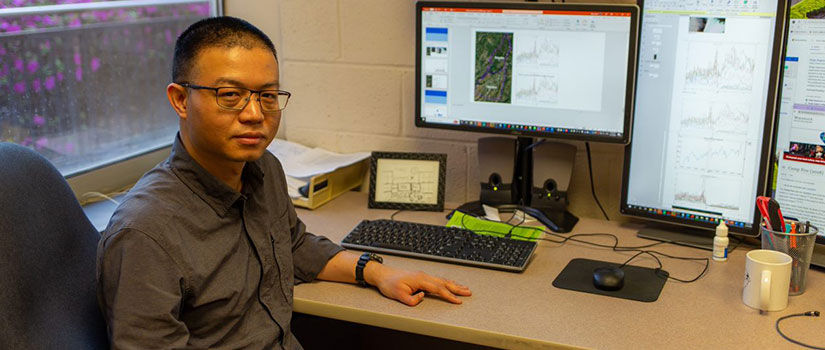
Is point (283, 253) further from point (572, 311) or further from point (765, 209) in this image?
point (765, 209)

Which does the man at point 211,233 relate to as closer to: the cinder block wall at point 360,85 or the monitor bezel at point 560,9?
the monitor bezel at point 560,9

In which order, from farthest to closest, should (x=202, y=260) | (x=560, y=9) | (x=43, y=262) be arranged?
(x=560, y=9) → (x=202, y=260) → (x=43, y=262)

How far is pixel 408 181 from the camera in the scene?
210 cm

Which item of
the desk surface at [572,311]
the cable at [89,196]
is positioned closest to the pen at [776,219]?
the desk surface at [572,311]

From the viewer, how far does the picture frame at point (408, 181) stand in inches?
82.3

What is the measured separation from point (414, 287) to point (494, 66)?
0.64m

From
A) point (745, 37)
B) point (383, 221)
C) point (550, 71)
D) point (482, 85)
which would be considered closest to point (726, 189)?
point (745, 37)

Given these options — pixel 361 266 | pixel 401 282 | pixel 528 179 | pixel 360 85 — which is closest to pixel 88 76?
pixel 360 85

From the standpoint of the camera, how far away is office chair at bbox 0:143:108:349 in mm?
1146

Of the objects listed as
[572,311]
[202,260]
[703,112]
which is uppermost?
[703,112]

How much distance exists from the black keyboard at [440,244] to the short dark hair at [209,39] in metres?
0.56

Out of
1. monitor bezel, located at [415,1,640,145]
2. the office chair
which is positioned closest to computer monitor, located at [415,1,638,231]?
monitor bezel, located at [415,1,640,145]

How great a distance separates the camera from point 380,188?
2111 millimetres

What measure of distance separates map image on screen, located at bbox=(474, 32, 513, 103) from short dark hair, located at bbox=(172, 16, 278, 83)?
663 mm
